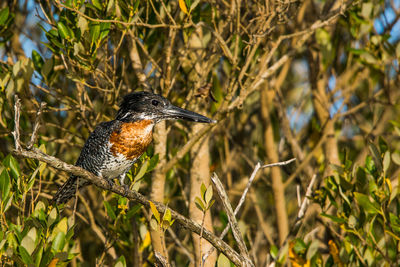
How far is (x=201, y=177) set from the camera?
4039 millimetres

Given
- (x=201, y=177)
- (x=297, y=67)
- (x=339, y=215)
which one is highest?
(x=297, y=67)

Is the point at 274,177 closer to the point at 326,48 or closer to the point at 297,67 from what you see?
the point at 326,48

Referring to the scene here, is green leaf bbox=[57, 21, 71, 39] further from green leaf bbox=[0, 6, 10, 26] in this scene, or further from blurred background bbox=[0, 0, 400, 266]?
green leaf bbox=[0, 6, 10, 26]

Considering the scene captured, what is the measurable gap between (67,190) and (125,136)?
567 millimetres

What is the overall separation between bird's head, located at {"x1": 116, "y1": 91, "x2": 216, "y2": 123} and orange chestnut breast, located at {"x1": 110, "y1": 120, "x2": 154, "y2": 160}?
2.1 inches

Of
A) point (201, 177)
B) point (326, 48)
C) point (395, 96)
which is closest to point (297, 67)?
point (395, 96)

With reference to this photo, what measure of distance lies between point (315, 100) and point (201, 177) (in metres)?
1.58

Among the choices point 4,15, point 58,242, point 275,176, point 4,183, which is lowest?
point 58,242

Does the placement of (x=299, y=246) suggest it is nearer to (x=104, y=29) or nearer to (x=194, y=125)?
(x=194, y=125)

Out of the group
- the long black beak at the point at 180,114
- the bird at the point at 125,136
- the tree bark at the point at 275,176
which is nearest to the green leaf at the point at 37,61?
the bird at the point at 125,136

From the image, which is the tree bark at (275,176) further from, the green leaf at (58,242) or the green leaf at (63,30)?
the green leaf at (58,242)

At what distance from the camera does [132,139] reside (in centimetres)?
398

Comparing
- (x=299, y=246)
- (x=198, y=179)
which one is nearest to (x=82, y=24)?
(x=198, y=179)

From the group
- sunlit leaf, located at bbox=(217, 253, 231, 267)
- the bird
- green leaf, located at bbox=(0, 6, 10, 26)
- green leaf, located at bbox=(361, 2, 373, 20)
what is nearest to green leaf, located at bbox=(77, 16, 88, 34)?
the bird
